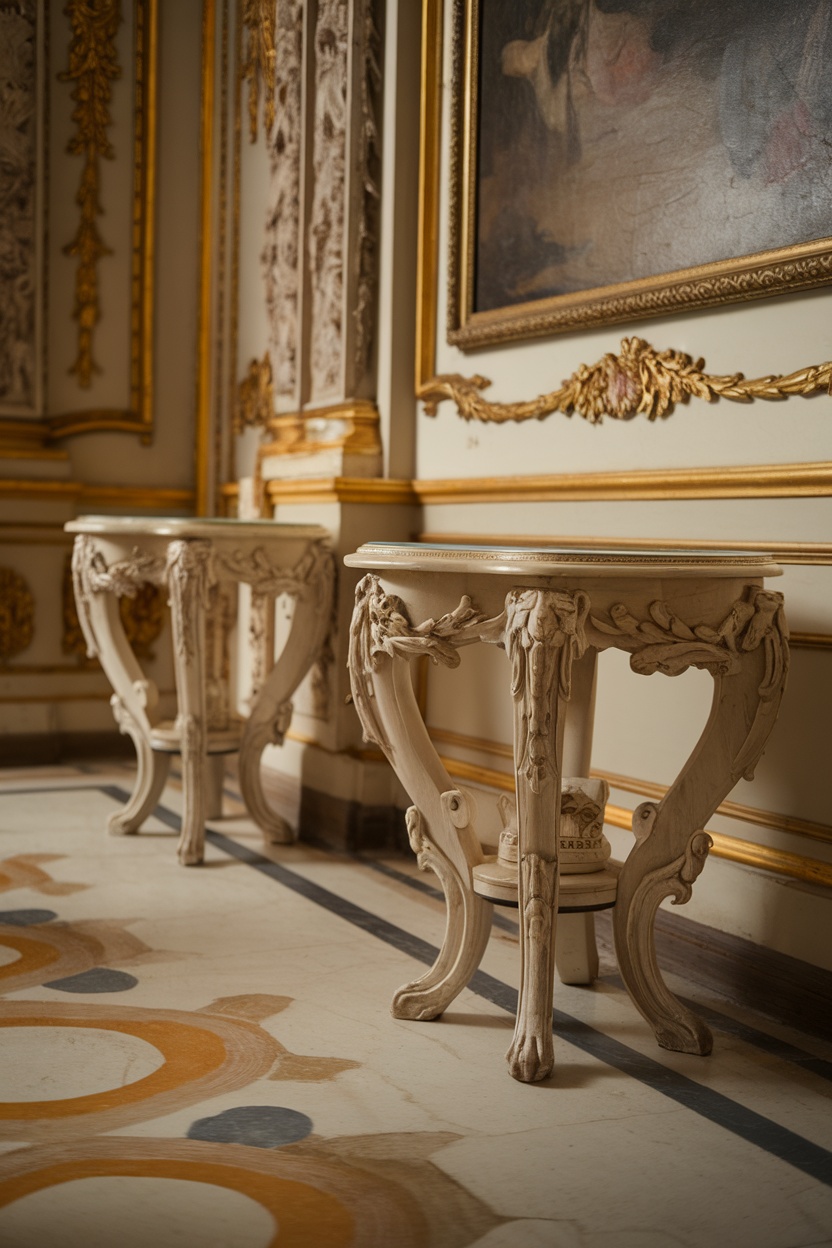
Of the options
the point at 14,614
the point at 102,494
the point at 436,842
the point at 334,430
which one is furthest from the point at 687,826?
the point at 102,494

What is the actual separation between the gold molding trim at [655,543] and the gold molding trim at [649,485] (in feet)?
0.33

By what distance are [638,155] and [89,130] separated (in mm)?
3389

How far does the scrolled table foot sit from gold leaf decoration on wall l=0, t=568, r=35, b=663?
3.42m

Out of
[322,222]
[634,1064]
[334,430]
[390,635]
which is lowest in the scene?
[634,1064]

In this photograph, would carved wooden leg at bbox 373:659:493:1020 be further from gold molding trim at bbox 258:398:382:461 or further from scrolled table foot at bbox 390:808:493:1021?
gold molding trim at bbox 258:398:382:461

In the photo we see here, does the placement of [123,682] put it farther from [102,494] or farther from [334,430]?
[102,494]

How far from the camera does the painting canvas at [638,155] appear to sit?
294 centimetres

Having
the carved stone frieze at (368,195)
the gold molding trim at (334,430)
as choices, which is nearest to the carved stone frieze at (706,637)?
the gold molding trim at (334,430)

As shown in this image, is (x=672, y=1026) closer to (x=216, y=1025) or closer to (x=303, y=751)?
(x=216, y=1025)

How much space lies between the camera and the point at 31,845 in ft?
14.4

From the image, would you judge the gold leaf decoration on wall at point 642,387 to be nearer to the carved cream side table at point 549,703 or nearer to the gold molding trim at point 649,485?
the gold molding trim at point 649,485

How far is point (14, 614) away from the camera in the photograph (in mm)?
5840

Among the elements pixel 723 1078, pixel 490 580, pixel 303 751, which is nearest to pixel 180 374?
pixel 303 751

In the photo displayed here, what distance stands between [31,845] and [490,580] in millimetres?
2325
